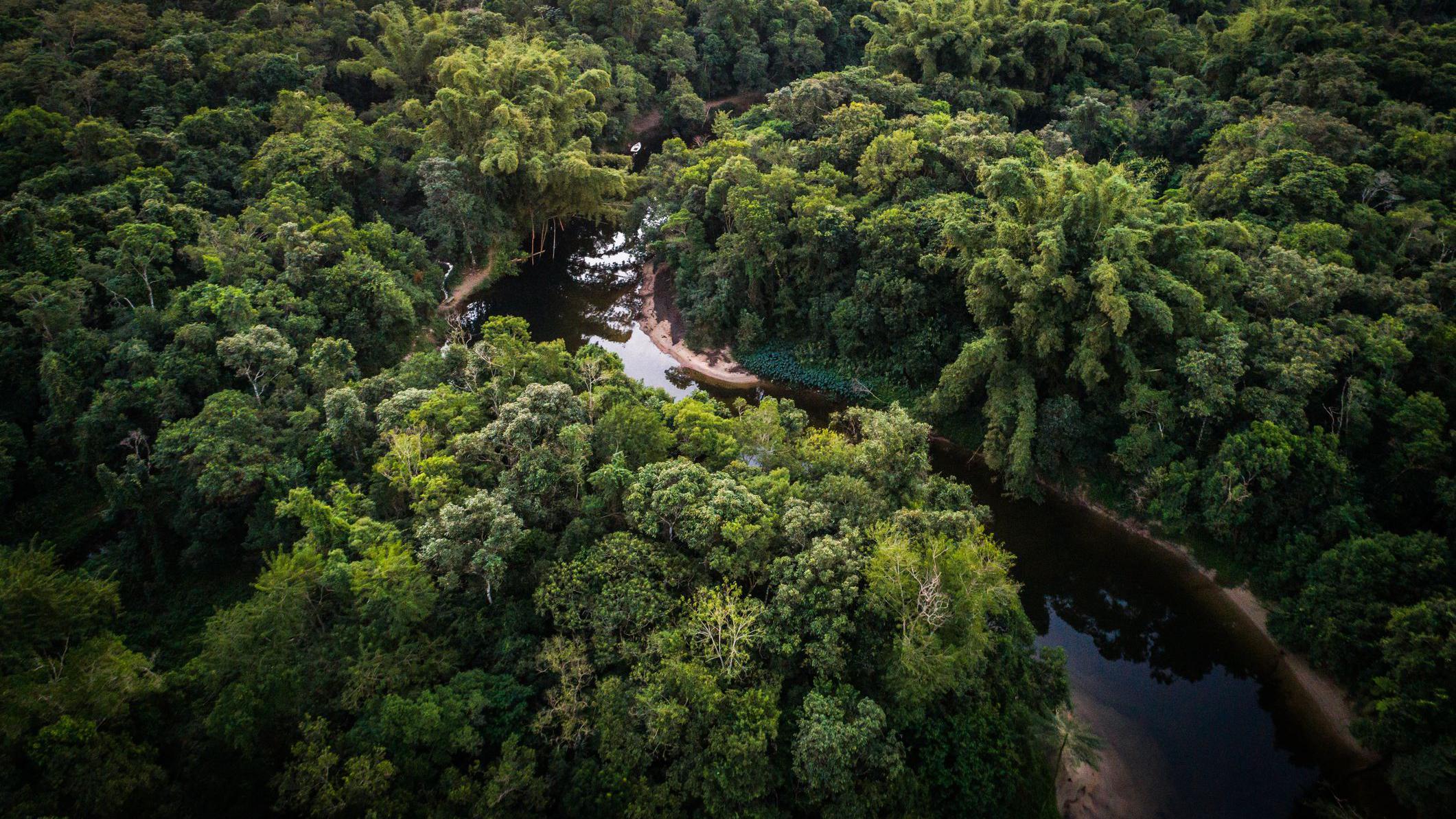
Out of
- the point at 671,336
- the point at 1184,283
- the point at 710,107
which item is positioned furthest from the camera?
the point at 710,107

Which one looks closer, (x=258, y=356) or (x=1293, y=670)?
(x=1293, y=670)

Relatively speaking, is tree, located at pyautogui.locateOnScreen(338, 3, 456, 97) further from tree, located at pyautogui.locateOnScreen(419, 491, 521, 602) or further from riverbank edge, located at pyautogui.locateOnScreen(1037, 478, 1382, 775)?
riverbank edge, located at pyautogui.locateOnScreen(1037, 478, 1382, 775)

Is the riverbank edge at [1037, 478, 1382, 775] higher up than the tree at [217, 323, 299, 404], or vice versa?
the tree at [217, 323, 299, 404]

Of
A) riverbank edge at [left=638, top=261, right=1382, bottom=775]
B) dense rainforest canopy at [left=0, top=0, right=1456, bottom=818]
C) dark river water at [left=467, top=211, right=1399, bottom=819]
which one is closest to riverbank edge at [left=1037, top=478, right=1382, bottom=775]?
riverbank edge at [left=638, top=261, right=1382, bottom=775]

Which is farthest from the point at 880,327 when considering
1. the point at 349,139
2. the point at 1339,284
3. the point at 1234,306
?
the point at 349,139

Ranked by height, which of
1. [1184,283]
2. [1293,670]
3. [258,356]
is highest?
[1184,283]

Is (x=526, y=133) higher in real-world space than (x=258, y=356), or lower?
higher

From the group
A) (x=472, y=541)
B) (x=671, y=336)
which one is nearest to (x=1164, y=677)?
(x=472, y=541)

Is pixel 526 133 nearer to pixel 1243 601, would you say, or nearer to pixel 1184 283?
pixel 1184 283
